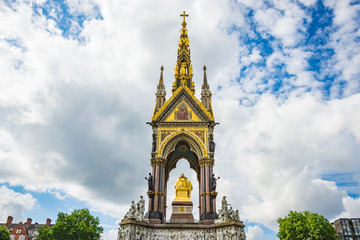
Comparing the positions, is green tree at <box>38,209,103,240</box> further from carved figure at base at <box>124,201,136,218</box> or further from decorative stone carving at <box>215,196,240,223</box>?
decorative stone carving at <box>215,196,240,223</box>

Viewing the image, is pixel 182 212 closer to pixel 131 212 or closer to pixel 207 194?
pixel 207 194

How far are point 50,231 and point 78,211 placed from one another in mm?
4073

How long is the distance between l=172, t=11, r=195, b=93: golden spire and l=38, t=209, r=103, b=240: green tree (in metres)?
21.5

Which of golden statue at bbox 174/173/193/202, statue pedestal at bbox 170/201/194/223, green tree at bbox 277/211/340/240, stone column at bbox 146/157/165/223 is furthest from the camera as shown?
green tree at bbox 277/211/340/240

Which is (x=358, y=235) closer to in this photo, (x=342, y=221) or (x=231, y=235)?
(x=342, y=221)

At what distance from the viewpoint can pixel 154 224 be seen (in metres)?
19.1

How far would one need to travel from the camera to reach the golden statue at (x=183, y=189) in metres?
22.4

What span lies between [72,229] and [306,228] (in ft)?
89.8

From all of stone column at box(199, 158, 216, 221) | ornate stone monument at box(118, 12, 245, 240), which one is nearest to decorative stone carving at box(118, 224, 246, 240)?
ornate stone monument at box(118, 12, 245, 240)

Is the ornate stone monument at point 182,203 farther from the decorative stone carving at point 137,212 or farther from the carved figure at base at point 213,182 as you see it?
the decorative stone carving at point 137,212

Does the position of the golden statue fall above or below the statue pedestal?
above

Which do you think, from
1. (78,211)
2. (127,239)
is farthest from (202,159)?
(78,211)

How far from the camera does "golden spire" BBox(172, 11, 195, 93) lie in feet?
85.3

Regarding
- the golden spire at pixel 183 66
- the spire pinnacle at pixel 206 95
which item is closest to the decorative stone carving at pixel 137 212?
the spire pinnacle at pixel 206 95
